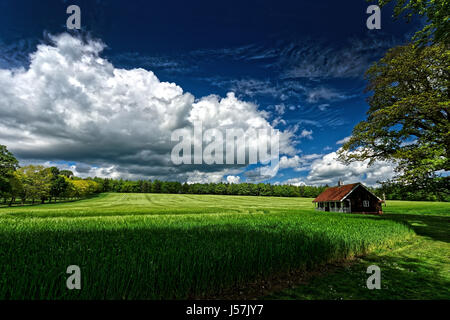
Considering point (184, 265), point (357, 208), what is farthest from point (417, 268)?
point (357, 208)

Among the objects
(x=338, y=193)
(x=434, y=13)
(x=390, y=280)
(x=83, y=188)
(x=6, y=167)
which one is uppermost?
(x=434, y=13)

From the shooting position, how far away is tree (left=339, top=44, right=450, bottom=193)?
14484 millimetres

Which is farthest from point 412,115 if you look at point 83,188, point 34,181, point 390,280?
point 83,188

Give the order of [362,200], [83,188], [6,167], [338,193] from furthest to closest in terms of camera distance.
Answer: [83,188] < [6,167] < [338,193] < [362,200]

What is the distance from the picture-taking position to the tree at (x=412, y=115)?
570 inches

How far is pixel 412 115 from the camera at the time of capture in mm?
16875

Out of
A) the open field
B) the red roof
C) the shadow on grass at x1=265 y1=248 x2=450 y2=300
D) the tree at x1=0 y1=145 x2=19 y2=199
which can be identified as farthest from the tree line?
the shadow on grass at x1=265 y1=248 x2=450 y2=300

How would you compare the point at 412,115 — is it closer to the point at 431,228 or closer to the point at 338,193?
the point at 431,228

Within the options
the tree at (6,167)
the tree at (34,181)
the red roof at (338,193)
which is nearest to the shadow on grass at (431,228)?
the red roof at (338,193)

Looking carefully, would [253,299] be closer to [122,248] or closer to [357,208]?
[122,248]

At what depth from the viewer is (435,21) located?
10.5 metres

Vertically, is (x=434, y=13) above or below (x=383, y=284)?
above

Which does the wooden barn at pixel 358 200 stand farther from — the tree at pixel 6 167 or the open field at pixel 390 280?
the tree at pixel 6 167
